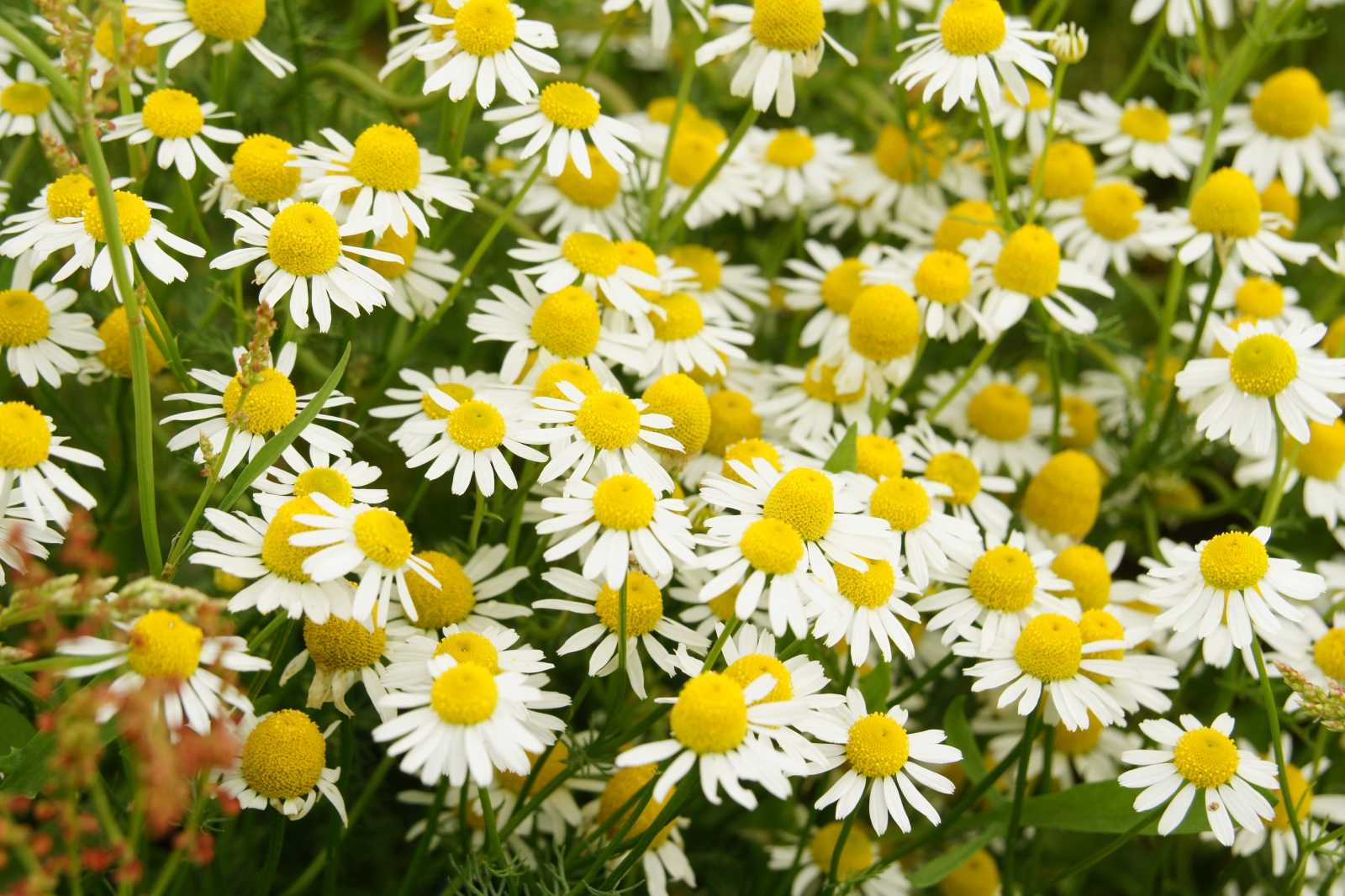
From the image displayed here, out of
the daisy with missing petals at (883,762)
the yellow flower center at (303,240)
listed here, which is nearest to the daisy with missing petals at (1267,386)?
the daisy with missing petals at (883,762)

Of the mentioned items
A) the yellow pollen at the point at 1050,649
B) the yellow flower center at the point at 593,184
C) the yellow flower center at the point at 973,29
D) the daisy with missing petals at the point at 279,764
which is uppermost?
the yellow flower center at the point at 973,29

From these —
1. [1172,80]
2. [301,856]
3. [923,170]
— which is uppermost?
[1172,80]

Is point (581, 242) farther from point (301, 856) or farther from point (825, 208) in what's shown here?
point (301, 856)

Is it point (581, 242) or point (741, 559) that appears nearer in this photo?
point (741, 559)

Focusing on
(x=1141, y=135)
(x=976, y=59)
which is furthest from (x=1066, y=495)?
(x=1141, y=135)

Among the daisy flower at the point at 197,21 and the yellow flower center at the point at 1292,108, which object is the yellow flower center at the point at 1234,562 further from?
the daisy flower at the point at 197,21

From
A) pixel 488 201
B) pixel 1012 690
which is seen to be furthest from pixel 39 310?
pixel 1012 690

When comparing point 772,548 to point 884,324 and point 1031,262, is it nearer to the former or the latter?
point 884,324
